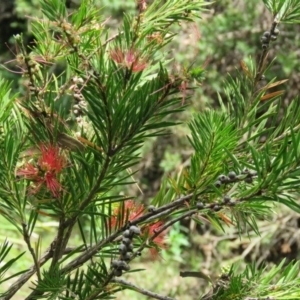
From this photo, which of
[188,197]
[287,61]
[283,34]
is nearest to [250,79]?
Answer: [188,197]

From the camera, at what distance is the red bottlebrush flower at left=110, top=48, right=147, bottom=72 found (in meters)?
0.28

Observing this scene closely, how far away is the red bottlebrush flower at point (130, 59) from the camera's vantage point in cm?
28

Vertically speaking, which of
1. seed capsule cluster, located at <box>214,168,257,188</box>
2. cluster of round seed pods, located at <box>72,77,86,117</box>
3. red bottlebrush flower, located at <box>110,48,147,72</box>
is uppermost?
red bottlebrush flower, located at <box>110,48,147,72</box>

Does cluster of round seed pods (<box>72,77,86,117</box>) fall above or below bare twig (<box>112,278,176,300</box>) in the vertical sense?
above

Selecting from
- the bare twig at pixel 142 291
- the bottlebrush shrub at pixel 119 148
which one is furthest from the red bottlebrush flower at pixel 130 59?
the bare twig at pixel 142 291

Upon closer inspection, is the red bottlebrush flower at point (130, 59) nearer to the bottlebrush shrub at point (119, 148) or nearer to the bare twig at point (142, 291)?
the bottlebrush shrub at point (119, 148)

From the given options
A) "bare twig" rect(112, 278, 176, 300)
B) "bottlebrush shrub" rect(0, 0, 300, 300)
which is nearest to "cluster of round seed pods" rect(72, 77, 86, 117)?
"bottlebrush shrub" rect(0, 0, 300, 300)

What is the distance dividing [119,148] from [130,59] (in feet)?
0.18

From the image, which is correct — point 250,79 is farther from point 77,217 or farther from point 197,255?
point 197,255

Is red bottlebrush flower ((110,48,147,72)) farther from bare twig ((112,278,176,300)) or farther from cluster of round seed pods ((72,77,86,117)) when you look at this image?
bare twig ((112,278,176,300))

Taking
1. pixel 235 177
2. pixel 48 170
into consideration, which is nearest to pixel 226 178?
pixel 235 177

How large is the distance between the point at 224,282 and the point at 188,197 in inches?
2.5

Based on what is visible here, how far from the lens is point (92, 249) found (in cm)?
32

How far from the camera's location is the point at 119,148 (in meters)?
0.30
